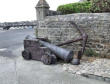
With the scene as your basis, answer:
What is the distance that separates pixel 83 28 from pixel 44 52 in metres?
2.19

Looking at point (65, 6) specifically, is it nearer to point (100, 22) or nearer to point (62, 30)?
point (62, 30)

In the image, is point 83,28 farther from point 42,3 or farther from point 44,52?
point 42,3

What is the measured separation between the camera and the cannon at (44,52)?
6.11 meters

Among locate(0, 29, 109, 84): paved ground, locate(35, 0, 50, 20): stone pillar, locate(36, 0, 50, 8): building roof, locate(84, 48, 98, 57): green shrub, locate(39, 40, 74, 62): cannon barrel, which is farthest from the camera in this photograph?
locate(36, 0, 50, 8): building roof

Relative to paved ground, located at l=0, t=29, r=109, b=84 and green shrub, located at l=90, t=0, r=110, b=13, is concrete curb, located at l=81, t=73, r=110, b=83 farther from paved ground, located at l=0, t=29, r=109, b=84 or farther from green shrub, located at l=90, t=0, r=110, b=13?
green shrub, located at l=90, t=0, r=110, b=13

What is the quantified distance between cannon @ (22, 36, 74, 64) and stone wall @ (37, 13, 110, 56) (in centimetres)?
137

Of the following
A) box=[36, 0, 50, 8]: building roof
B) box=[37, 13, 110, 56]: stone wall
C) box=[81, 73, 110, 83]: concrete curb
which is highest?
box=[36, 0, 50, 8]: building roof

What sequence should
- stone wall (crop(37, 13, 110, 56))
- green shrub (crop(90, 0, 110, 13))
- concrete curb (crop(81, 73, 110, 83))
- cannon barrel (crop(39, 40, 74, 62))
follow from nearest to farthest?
concrete curb (crop(81, 73, 110, 83)) → cannon barrel (crop(39, 40, 74, 62)) → stone wall (crop(37, 13, 110, 56)) → green shrub (crop(90, 0, 110, 13))

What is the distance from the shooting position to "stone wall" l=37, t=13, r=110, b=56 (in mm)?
6754

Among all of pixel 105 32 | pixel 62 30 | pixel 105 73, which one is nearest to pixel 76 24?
pixel 62 30

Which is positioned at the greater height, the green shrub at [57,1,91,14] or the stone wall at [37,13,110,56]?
the green shrub at [57,1,91,14]

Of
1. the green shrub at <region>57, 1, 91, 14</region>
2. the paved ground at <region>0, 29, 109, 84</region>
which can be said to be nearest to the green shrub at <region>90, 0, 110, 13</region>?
the green shrub at <region>57, 1, 91, 14</region>

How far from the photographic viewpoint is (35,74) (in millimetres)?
5203

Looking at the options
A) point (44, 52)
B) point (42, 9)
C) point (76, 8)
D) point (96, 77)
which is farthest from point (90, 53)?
point (42, 9)
